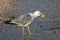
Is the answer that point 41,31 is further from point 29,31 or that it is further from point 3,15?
point 3,15

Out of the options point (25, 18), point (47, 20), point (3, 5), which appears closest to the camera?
point (25, 18)

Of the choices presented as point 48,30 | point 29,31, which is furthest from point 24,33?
point 48,30

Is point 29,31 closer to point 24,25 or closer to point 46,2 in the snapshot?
point 24,25

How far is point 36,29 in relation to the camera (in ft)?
25.8

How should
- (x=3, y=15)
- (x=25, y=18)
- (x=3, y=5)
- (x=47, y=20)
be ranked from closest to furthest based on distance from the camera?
(x=25, y=18) < (x=47, y=20) < (x=3, y=15) < (x=3, y=5)

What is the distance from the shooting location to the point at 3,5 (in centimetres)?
1067

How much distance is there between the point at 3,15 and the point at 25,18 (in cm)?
213

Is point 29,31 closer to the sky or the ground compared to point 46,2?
closer to the ground

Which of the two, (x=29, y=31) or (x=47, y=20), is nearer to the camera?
(x=29, y=31)

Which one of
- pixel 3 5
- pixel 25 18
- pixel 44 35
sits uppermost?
pixel 3 5

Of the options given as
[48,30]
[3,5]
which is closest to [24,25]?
[48,30]

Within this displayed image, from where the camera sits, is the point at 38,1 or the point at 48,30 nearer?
the point at 48,30

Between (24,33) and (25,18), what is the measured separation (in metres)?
0.44

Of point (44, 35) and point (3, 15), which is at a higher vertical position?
point (3, 15)
